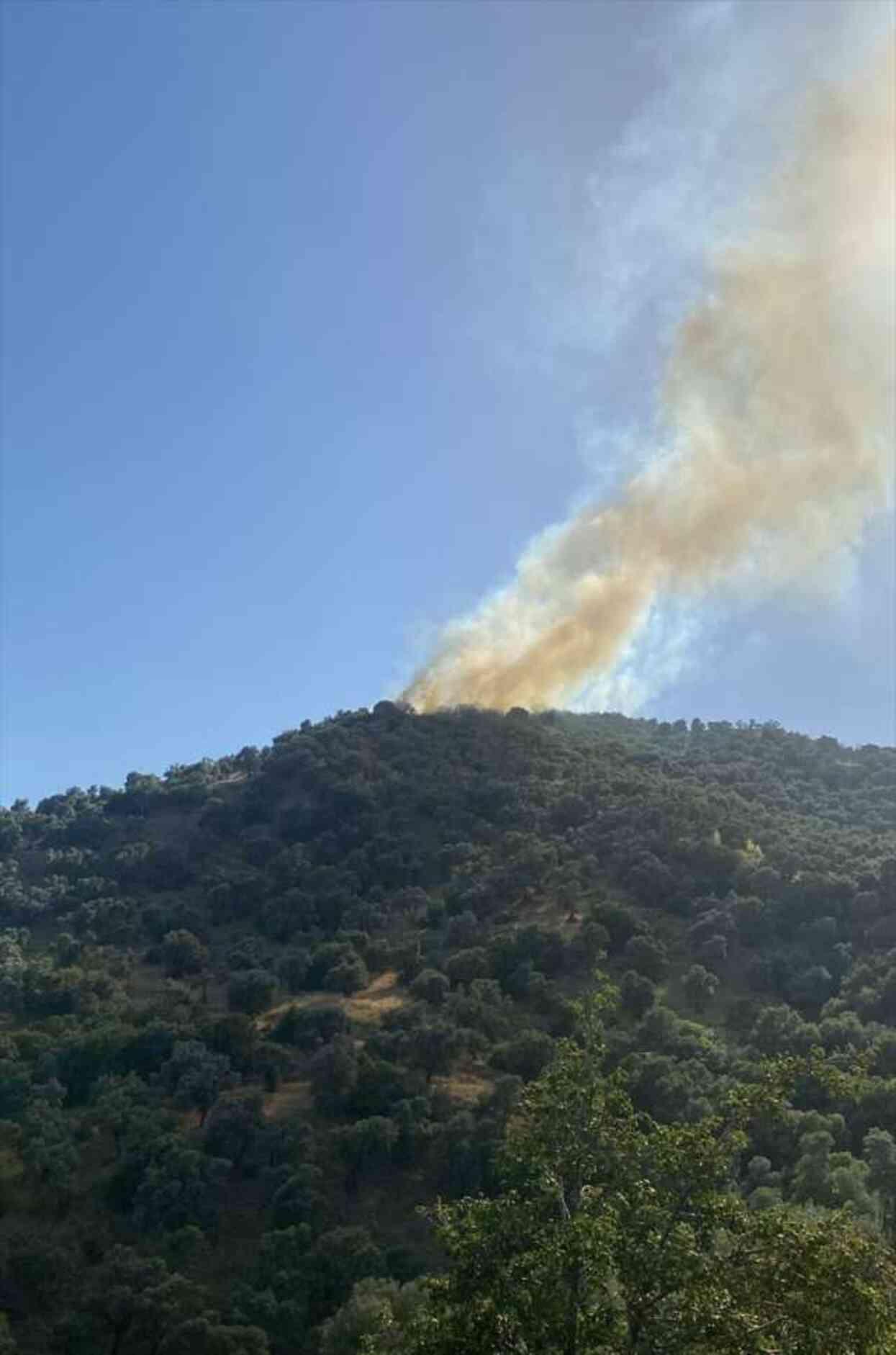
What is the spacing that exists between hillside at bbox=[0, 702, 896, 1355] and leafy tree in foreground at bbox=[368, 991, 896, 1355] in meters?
2.13

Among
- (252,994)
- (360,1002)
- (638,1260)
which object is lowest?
(638,1260)

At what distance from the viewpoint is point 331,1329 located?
138 feet

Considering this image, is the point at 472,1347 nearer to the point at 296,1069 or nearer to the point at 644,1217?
the point at 644,1217

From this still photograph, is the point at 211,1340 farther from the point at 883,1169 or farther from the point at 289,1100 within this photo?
the point at 883,1169

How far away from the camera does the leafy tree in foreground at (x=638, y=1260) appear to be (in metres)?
13.7

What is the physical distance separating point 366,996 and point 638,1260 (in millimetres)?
69132

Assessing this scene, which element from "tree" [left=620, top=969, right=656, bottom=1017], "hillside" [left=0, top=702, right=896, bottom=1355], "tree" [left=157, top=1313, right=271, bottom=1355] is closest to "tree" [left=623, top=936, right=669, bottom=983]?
"hillside" [left=0, top=702, right=896, bottom=1355]

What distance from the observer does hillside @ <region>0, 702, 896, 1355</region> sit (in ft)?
163

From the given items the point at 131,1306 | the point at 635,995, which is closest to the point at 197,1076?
the point at 131,1306

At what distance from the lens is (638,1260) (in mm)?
14688

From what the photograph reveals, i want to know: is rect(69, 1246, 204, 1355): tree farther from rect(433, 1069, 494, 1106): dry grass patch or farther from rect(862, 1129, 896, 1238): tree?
rect(862, 1129, 896, 1238): tree

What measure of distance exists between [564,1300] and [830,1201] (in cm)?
3896

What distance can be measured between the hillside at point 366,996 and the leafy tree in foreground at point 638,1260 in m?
2.13

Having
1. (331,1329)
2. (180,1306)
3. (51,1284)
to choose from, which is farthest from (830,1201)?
(51,1284)
